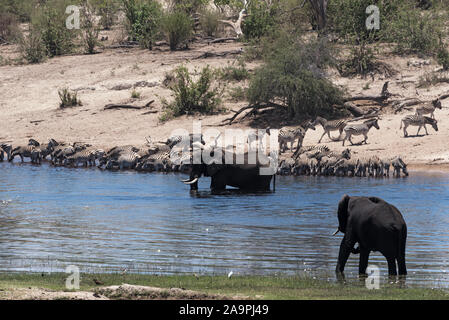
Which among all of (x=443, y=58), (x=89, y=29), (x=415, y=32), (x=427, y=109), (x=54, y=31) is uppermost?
(x=89, y=29)

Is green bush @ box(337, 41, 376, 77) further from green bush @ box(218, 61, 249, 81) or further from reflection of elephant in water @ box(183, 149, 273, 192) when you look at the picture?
reflection of elephant in water @ box(183, 149, 273, 192)

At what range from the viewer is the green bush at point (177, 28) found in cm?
3984

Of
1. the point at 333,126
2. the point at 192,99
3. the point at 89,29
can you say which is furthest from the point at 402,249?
the point at 89,29

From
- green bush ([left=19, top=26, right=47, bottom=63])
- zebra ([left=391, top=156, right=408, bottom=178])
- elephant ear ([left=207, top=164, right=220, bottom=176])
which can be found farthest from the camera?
green bush ([left=19, top=26, right=47, bottom=63])

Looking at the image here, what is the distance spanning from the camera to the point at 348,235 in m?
10.3

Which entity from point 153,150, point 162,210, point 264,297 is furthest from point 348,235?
point 153,150

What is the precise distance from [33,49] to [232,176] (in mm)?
22536

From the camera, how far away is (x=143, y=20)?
42.0 m

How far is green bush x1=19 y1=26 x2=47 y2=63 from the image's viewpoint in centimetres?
4100

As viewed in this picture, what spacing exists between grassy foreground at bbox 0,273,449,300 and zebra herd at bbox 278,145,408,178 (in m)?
13.6

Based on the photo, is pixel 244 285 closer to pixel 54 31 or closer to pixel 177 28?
pixel 177 28

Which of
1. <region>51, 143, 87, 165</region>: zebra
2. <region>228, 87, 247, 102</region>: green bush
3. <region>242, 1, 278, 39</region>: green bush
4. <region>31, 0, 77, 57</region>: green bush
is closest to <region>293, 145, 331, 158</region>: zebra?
<region>228, 87, 247, 102</region>: green bush

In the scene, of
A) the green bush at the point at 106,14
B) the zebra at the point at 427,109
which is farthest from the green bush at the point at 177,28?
the zebra at the point at 427,109

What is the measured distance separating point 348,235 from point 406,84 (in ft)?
73.2
